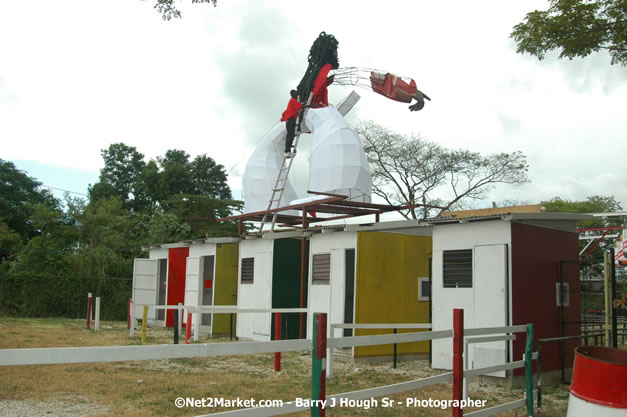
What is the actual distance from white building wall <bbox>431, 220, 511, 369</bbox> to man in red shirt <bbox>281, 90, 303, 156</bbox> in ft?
26.4

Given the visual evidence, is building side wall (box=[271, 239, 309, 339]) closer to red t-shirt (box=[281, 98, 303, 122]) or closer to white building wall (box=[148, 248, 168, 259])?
red t-shirt (box=[281, 98, 303, 122])

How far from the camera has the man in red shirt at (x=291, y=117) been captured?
1738 centimetres

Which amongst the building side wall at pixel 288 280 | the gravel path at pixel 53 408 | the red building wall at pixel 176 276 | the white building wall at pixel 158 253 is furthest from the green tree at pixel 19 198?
the gravel path at pixel 53 408

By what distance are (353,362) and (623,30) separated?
7347 mm

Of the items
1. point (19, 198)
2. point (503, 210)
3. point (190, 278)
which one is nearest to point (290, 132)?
point (190, 278)

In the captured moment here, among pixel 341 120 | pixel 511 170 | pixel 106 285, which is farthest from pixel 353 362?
pixel 511 170

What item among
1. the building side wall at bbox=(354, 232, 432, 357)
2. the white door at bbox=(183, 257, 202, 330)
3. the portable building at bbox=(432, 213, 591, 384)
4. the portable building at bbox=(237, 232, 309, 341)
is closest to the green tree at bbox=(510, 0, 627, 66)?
the portable building at bbox=(432, 213, 591, 384)

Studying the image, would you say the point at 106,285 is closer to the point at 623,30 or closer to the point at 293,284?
the point at 293,284

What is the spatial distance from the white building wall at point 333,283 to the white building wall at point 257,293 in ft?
5.25

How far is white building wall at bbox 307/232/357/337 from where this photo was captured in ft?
39.5

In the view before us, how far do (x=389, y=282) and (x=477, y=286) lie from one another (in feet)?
8.70

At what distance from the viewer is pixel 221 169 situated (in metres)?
44.4

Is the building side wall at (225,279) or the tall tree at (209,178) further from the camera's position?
the tall tree at (209,178)

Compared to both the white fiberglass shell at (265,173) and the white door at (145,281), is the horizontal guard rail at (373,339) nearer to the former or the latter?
the white fiberglass shell at (265,173)
